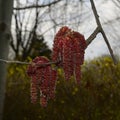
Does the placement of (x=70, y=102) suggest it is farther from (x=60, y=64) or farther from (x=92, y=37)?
(x=60, y=64)

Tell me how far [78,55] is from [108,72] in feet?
23.5

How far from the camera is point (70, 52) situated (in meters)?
1.68

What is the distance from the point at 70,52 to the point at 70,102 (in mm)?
5919

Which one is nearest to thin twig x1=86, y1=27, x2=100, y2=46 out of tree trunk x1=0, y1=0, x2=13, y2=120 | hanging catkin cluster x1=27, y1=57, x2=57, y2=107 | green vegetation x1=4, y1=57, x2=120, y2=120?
hanging catkin cluster x1=27, y1=57, x2=57, y2=107

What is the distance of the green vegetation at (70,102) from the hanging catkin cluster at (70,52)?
558cm

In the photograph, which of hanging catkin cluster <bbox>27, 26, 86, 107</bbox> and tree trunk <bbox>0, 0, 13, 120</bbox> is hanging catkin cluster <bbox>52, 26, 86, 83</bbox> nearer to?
hanging catkin cluster <bbox>27, 26, 86, 107</bbox>

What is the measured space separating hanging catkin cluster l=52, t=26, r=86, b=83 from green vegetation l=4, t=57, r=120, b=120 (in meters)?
5.58

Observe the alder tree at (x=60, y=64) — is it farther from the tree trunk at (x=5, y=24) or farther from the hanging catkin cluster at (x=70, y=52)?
the tree trunk at (x=5, y=24)

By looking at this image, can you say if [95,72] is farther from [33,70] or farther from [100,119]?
[33,70]

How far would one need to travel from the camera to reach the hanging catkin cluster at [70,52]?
168 centimetres

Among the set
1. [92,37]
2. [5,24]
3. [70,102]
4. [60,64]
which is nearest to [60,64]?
[60,64]

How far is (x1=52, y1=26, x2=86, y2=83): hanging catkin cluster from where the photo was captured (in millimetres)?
1680

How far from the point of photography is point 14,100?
7.72 meters

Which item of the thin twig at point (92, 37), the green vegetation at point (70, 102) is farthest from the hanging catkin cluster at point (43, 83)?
the green vegetation at point (70, 102)
